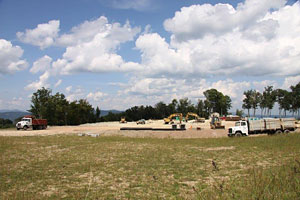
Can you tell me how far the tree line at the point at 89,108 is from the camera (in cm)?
8050

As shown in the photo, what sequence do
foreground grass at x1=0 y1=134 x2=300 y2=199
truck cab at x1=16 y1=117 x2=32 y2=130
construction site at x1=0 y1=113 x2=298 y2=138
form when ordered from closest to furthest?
foreground grass at x1=0 y1=134 x2=300 y2=199
construction site at x1=0 y1=113 x2=298 y2=138
truck cab at x1=16 y1=117 x2=32 y2=130

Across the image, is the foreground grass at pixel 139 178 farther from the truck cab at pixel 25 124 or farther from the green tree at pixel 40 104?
the green tree at pixel 40 104

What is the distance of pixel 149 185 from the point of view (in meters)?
10.1

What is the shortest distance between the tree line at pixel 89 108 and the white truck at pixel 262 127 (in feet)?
202

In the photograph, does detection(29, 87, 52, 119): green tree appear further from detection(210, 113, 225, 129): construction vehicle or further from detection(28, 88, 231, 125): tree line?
detection(210, 113, 225, 129): construction vehicle

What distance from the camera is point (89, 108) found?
9100cm

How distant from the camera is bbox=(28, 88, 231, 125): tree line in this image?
264 ft

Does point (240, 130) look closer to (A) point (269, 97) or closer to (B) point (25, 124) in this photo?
(B) point (25, 124)

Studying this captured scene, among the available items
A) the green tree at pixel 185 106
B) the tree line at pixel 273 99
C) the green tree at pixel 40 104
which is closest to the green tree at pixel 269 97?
the tree line at pixel 273 99

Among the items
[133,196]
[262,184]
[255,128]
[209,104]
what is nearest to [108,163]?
[133,196]

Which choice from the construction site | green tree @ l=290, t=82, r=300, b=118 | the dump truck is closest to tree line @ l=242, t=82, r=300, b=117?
green tree @ l=290, t=82, r=300, b=118

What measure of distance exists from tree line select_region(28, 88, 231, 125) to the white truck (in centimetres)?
6155

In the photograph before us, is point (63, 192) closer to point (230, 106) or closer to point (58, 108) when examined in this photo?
point (58, 108)

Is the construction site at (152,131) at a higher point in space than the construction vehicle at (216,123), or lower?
lower
